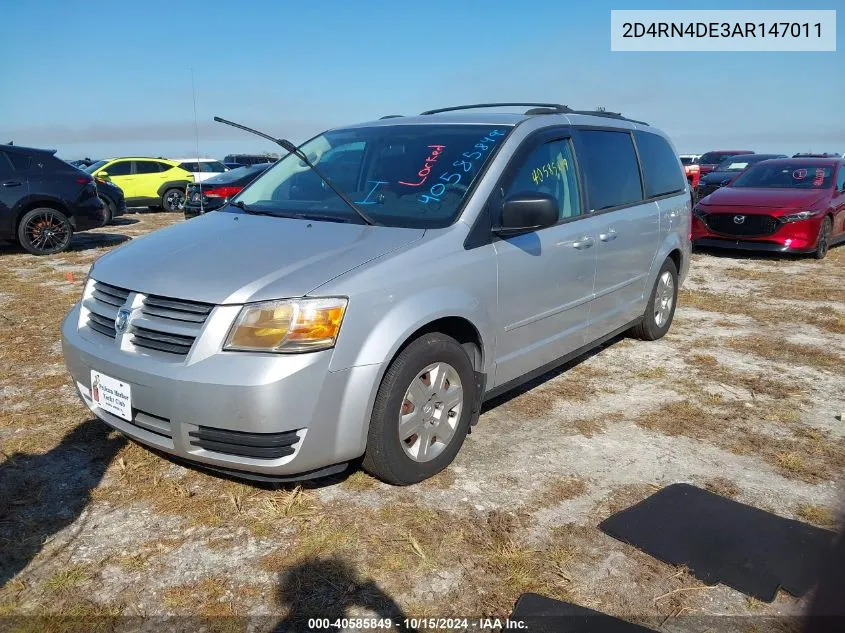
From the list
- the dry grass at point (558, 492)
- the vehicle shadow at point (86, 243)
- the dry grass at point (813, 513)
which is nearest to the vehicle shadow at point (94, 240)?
the vehicle shadow at point (86, 243)

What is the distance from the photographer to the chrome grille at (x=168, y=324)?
294 cm

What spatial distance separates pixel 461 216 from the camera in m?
3.50

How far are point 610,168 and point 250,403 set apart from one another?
3.18 metres

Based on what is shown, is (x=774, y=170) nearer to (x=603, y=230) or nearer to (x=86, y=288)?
(x=603, y=230)

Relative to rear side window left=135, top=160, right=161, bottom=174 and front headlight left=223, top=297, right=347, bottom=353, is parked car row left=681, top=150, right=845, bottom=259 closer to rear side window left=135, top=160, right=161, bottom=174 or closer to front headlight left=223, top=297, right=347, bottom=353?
front headlight left=223, top=297, right=347, bottom=353

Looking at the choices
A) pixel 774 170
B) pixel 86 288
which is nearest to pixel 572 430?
pixel 86 288

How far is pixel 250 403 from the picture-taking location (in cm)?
279

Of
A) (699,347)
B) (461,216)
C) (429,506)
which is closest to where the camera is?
(429,506)

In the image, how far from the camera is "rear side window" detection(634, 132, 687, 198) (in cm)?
543

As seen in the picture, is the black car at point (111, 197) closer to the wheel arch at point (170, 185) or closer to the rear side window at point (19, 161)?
the rear side window at point (19, 161)

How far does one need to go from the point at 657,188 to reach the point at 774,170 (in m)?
7.28

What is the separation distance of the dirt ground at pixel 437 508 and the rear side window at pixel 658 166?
1.46 m

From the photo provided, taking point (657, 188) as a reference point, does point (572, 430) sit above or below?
below

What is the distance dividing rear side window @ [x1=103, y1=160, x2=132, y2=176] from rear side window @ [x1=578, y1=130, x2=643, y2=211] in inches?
637
